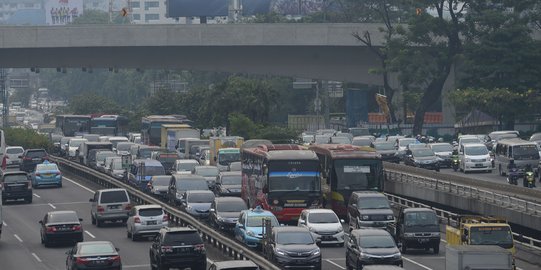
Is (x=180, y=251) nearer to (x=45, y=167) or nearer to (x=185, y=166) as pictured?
(x=185, y=166)

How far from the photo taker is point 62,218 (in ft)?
162

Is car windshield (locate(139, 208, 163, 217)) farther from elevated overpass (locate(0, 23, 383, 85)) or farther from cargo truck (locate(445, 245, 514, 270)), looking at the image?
elevated overpass (locate(0, 23, 383, 85))

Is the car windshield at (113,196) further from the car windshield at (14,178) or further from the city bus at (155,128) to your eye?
the city bus at (155,128)

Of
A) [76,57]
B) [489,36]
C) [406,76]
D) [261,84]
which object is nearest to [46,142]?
[76,57]

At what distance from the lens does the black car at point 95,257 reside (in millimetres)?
39062

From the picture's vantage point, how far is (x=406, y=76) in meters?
105

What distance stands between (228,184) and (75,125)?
60.5 metres

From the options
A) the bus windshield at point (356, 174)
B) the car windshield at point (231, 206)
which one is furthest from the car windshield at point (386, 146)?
the car windshield at point (231, 206)

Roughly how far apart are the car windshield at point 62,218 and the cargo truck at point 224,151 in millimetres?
24656

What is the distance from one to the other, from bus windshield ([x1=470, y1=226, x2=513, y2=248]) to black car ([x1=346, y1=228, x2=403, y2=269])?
2.45 m

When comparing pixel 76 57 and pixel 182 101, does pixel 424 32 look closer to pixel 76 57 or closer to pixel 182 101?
pixel 76 57

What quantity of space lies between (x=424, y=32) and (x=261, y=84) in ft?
45.9

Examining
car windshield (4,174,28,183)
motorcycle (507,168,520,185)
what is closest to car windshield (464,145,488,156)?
motorcycle (507,168,520,185)

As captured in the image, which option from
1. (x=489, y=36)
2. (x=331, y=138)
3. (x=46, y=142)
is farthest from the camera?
(x=46, y=142)
